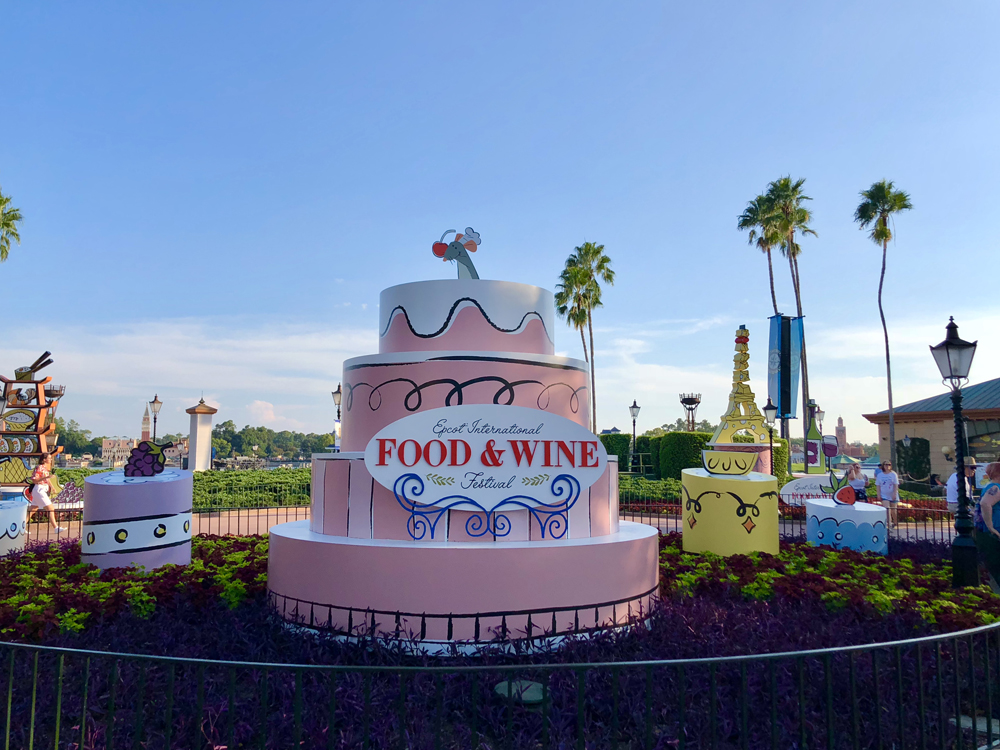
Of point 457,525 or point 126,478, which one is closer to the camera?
point 457,525

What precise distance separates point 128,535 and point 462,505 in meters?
5.28

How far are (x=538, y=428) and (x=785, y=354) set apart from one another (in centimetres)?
2171

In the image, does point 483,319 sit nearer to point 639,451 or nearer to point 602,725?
point 602,725

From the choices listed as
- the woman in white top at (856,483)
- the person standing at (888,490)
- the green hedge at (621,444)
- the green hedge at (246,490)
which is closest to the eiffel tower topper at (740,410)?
the woman in white top at (856,483)

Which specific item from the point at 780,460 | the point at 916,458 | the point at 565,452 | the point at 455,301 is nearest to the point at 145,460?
the point at 455,301

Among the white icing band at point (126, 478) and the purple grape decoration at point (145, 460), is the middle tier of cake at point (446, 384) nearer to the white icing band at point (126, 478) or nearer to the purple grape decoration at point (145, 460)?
the white icing band at point (126, 478)

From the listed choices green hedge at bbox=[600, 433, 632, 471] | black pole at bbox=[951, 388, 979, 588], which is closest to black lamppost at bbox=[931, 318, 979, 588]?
black pole at bbox=[951, 388, 979, 588]

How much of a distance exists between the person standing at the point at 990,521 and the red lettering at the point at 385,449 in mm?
6653

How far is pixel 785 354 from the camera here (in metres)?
25.3

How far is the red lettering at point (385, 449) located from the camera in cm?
634

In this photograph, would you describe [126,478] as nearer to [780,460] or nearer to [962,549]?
[962,549]

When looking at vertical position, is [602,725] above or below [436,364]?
below

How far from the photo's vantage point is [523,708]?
4.46 metres

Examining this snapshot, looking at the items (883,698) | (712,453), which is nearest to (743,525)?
(712,453)
